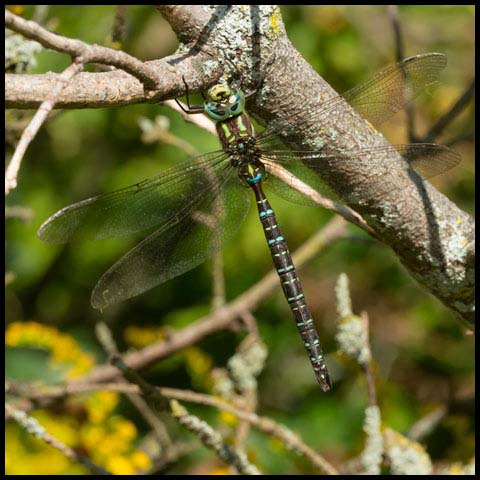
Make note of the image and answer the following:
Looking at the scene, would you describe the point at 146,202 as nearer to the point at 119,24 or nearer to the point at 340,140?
the point at 119,24

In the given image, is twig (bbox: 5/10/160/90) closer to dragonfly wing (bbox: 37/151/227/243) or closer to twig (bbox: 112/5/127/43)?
twig (bbox: 112/5/127/43)

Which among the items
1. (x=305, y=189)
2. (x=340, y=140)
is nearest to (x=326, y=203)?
(x=305, y=189)

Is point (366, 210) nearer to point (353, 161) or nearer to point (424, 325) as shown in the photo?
point (353, 161)

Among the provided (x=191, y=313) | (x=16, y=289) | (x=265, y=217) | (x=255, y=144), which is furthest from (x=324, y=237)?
(x=16, y=289)

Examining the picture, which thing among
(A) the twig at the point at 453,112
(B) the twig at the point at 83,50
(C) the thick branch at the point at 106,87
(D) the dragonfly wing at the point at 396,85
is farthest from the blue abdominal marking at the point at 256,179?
(B) the twig at the point at 83,50

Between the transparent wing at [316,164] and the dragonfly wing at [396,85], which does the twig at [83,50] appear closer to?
the transparent wing at [316,164]

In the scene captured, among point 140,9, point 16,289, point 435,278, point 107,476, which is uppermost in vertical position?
point 140,9
